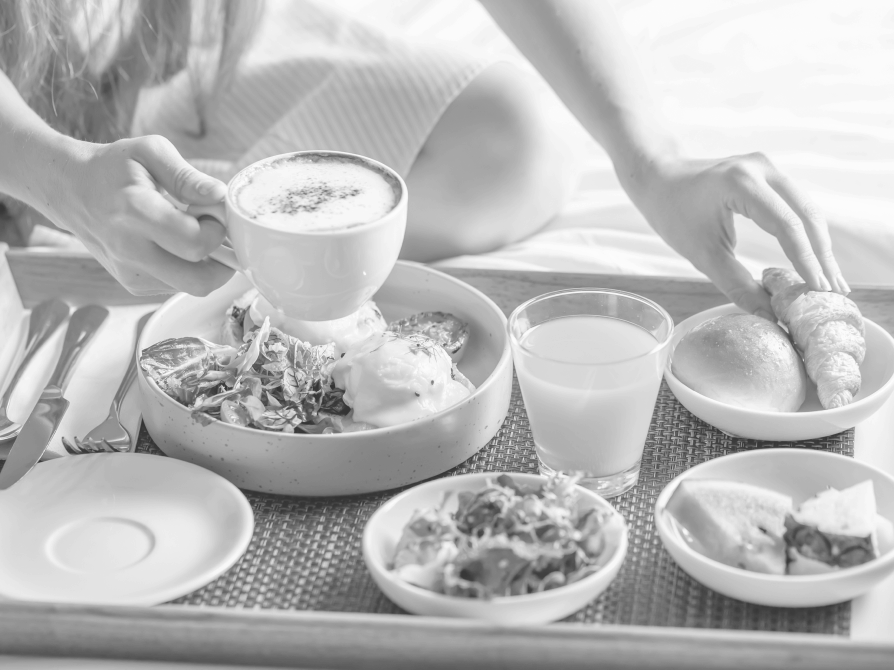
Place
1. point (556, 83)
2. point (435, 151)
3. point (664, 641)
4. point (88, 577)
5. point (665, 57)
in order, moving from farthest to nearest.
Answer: point (665, 57)
point (435, 151)
point (556, 83)
point (88, 577)
point (664, 641)

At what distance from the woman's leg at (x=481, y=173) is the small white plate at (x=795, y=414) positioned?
2.26 feet

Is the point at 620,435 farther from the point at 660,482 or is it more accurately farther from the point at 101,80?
the point at 101,80

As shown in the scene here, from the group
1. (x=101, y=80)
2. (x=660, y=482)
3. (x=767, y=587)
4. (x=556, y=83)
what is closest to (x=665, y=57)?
(x=556, y=83)

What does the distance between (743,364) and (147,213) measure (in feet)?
2.05

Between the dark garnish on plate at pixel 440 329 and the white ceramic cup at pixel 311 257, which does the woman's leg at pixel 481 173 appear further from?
the white ceramic cup at pixel 311 257

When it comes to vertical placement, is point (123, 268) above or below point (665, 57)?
above

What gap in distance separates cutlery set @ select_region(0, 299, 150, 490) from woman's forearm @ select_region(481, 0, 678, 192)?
683 millimetres

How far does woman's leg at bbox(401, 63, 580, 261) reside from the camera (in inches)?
65.0

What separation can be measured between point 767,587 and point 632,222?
3.45 ft

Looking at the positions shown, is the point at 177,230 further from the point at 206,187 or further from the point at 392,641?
the point at 392,641

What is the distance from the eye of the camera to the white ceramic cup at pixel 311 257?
0.80 m

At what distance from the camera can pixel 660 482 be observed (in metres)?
0.95

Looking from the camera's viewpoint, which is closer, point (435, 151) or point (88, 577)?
point (88, 577)

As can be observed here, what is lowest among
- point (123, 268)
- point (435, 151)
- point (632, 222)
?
point (632, 222)
